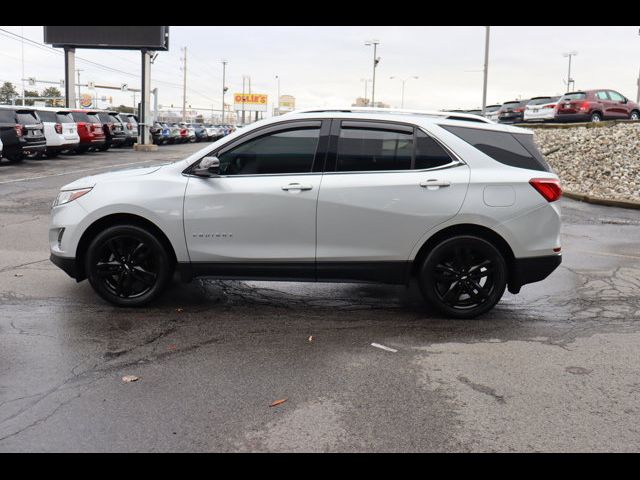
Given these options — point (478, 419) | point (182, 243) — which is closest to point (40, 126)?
point (182, 243)

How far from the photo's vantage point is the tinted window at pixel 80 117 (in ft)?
92.7

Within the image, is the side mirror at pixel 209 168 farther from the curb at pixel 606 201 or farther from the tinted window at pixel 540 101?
the tinted window at pixel 540 101

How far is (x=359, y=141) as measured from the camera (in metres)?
5.95

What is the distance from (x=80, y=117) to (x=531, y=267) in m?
26.3

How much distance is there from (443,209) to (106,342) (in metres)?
2.93

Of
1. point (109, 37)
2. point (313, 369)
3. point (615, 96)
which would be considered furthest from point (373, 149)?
point (109, 37)

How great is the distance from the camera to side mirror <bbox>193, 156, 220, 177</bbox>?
5.82 m

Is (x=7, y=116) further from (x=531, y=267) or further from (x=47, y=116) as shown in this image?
(x=531, y=267)

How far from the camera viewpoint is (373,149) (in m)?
5.92

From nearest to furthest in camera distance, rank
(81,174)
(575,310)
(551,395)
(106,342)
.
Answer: (551,395) → (106,342) → (575,310) → (81,174)

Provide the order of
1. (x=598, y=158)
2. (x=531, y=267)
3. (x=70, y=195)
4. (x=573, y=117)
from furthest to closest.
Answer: (x=573, y=117) → (x=598, y=158) → (x=70, y=195) → (x=531, y=267)

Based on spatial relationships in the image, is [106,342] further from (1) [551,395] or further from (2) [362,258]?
(1) [551,395]
